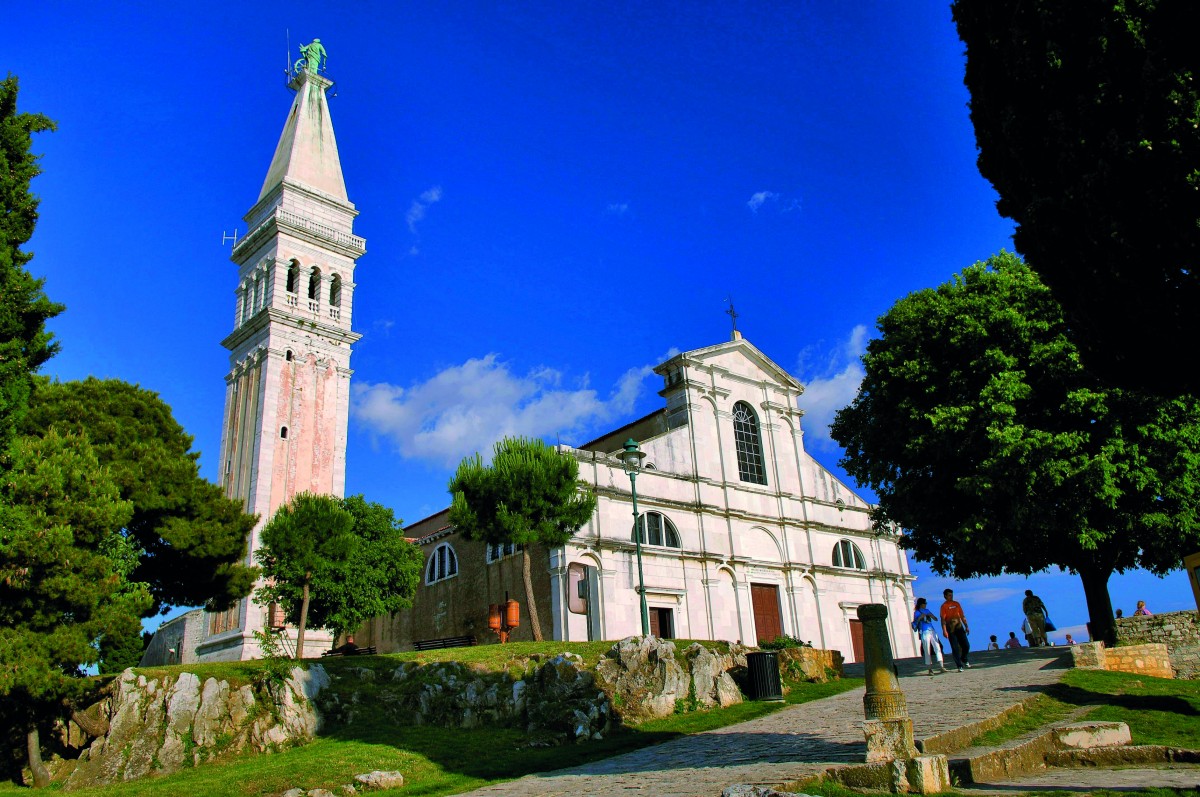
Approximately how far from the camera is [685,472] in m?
33.0

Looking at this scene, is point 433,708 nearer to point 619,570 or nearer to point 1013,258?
point 619,570

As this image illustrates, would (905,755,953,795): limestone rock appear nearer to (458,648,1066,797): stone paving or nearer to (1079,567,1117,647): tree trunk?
(458,648,1066,797): stone paving

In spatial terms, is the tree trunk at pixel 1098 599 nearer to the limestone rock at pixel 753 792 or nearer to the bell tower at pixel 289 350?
the limestone rock at pixel 753 792

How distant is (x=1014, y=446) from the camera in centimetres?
1828

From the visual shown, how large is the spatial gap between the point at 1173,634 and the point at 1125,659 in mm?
3964

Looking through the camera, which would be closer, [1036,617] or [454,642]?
[1036,617]

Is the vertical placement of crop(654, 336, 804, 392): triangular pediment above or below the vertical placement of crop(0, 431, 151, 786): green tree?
above

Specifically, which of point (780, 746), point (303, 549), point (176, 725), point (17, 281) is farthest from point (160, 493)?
point (780, 746)

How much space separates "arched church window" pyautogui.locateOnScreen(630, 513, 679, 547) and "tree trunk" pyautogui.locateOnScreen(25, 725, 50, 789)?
63.4 ft

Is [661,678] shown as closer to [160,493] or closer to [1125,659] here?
[1125,659]

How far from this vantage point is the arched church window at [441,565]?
35000 mm

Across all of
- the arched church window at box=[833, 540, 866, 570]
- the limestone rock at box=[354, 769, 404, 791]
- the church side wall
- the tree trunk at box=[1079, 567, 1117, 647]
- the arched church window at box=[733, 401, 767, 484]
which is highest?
the arched church window at box=[733, 401, 767, 484]

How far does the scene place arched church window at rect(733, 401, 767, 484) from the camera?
116ft

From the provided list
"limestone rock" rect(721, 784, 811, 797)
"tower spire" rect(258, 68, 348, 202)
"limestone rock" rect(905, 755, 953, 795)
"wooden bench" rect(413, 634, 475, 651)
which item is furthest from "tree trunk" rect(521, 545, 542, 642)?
"tower spire" rect(258, 68, 348, 202)
